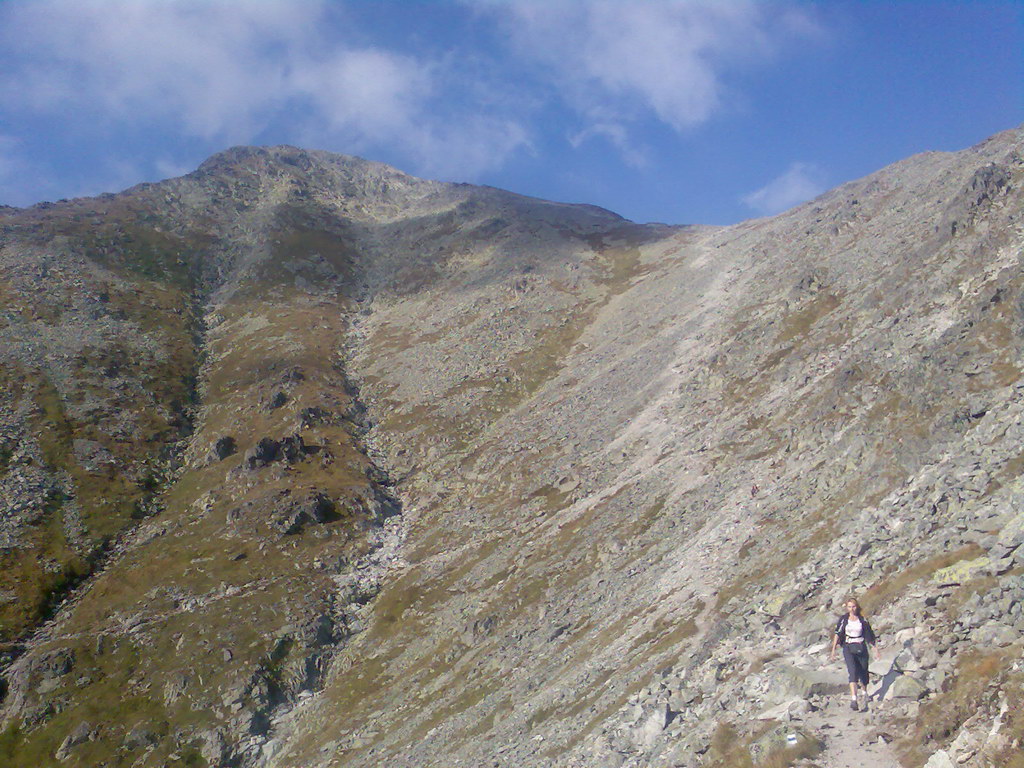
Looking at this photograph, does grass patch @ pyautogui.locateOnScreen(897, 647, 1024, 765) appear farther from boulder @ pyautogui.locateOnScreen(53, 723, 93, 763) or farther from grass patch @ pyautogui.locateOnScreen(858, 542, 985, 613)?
boulder @ pyautogui.locateOnScreen(53, 723, 93, 763)

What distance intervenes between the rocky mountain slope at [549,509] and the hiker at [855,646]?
50cm

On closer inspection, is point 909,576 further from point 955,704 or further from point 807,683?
point 955,704

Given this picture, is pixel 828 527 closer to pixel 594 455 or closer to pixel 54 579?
pixel 594 455

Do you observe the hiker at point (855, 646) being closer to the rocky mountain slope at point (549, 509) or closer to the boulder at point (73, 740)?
the rocky mountain slope at point (549, 509)

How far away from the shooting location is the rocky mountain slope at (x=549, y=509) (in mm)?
21797

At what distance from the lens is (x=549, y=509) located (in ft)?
202

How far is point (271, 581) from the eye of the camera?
212 ft

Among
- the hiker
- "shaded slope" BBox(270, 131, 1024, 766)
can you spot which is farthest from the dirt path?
"shaded slope" BBox(270, 131, 1024, 766)

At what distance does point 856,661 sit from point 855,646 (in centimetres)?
48

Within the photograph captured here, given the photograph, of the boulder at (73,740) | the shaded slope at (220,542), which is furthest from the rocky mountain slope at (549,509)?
the shaded slope at (220,542)

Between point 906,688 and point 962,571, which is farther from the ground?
point 962,571

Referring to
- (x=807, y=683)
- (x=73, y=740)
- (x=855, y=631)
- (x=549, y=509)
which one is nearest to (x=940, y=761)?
(x=855, y=631)

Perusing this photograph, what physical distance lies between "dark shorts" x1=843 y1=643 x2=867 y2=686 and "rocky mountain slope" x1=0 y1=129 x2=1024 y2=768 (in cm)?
59

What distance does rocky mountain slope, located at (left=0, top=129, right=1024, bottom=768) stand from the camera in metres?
21.8
